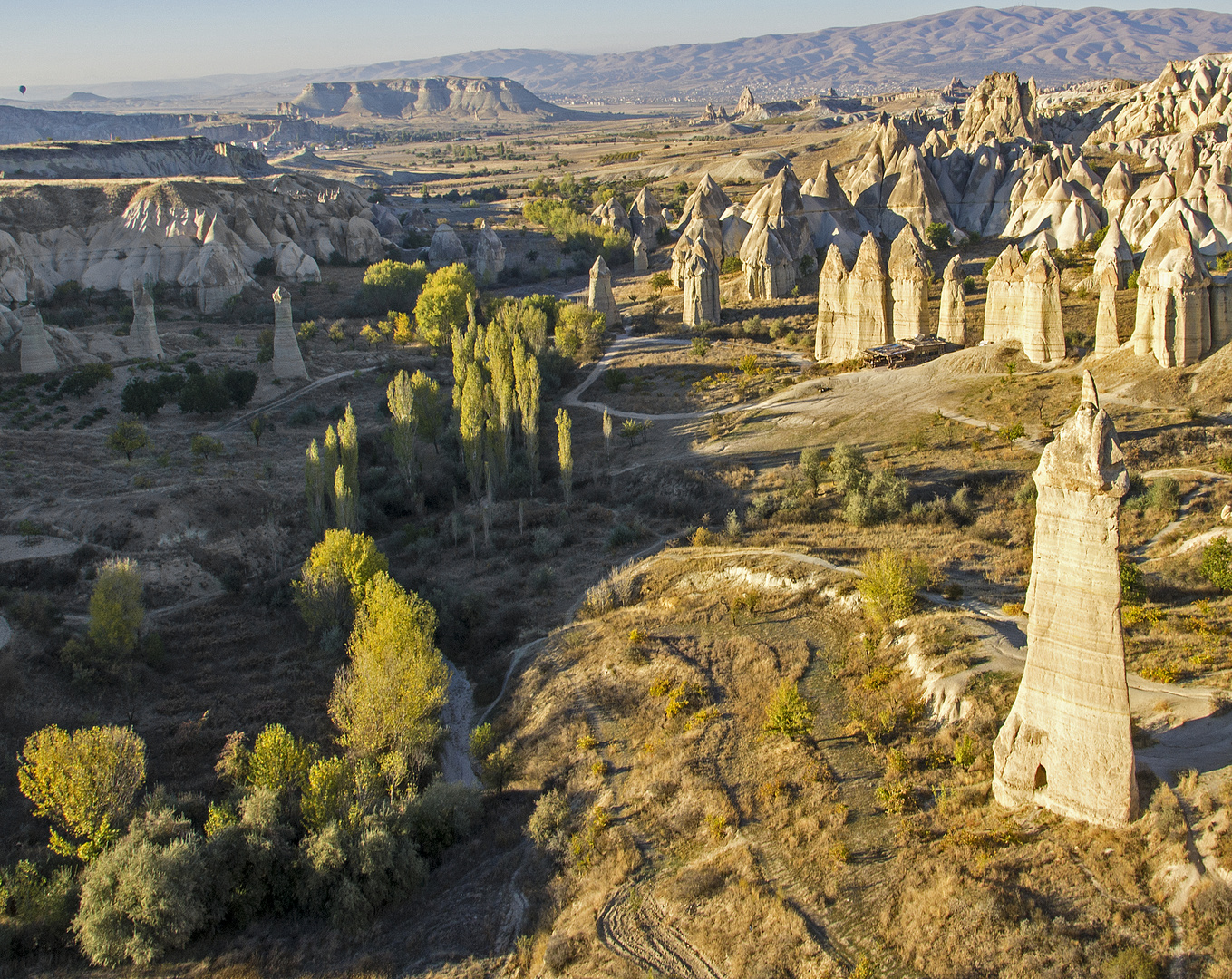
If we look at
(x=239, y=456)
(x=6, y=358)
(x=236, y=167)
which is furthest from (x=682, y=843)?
(x=236, y=167)

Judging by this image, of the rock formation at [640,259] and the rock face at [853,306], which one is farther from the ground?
the rock formation at [640,259]

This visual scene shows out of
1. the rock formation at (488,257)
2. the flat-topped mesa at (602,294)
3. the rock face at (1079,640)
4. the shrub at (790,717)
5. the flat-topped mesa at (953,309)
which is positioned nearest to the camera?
the rock face at (1079,640)

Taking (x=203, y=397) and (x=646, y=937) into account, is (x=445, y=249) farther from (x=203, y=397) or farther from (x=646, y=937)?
(x=646, y=937)

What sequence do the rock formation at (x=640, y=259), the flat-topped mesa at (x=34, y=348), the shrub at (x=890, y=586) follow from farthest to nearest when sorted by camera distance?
the rock formation at (x=640, y=259)
the flat-topped mesa at (x=34, y=348)
the shrub at (x=890, y=586)

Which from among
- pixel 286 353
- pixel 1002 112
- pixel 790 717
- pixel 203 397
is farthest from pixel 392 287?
pixel 1002 112

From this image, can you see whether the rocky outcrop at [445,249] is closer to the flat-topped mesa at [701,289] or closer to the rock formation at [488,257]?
the rock formation at [488,257]

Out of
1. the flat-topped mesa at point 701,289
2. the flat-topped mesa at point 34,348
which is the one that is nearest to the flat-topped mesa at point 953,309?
the flat-topped mesa at point 701,289

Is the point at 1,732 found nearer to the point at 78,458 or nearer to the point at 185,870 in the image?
the point at 185,870
